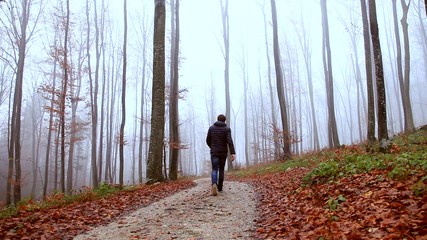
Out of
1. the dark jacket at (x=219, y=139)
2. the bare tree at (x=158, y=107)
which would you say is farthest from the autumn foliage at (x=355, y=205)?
the bare tree at (x=158, y=107)

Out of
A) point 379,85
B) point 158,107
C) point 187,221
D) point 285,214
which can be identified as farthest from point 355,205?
point 158,107

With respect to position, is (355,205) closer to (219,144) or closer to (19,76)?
(219,144)

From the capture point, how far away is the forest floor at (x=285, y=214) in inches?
147

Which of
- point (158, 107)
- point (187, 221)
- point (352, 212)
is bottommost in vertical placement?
point (187, 221)

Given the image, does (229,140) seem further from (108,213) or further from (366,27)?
(366,27)

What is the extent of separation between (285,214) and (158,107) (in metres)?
6.75

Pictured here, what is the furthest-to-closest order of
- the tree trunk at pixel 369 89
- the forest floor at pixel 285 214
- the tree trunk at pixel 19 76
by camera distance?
the tree trunk at pixel 19 76 → the tree trunk at pixel 369 89 → the forest floor at pixel 285 214

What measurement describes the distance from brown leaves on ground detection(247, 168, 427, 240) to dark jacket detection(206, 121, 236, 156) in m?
2.07

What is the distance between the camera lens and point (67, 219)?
18.1 ft

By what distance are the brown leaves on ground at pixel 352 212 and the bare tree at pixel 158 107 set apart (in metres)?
5.14

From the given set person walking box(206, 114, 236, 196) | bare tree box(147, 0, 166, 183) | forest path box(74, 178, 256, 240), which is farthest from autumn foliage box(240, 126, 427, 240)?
bare tree box(147, 0, 166, 183)

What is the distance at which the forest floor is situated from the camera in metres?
3.72

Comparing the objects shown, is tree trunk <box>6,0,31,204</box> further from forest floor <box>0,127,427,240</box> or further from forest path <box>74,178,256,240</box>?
forest path <box>74,178,256,240</box>

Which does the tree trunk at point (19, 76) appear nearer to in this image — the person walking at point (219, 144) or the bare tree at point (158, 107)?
the bare tree at point (158, 107)
